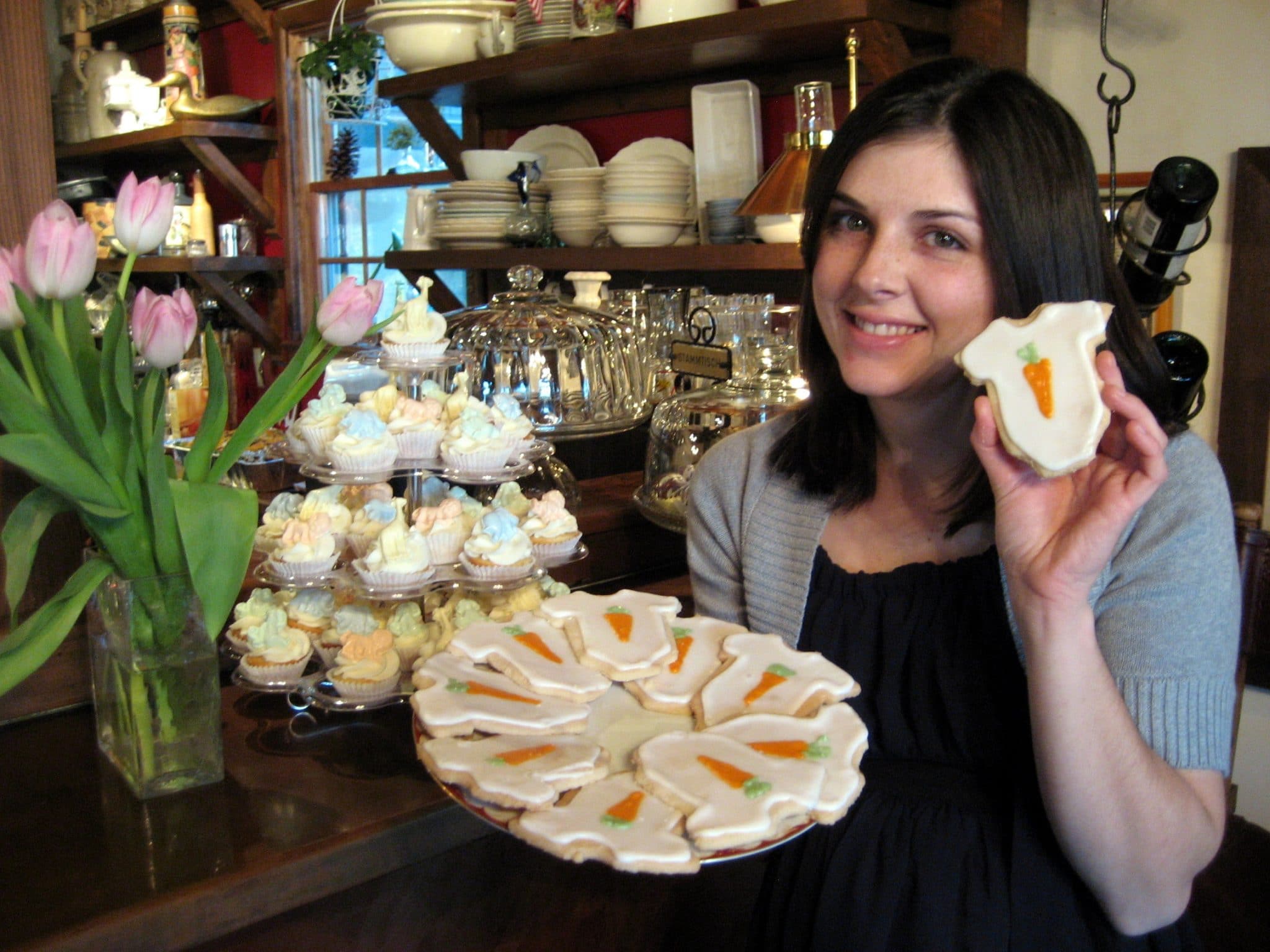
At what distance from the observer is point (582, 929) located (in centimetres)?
135

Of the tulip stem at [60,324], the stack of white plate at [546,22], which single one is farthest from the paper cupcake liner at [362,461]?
the stack of white plate at [546,22]

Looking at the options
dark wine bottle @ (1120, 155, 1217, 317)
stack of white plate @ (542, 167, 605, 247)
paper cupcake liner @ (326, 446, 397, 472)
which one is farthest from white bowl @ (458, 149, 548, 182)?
paper cupcake liner @ (326, 446, 397, 472)

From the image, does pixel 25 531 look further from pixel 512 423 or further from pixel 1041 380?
pixel 1041 380

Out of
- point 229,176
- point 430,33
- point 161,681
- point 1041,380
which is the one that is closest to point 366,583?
point 161,681

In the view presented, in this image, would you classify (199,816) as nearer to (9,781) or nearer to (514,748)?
(9,781)

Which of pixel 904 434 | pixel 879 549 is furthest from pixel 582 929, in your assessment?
pixel 904 434

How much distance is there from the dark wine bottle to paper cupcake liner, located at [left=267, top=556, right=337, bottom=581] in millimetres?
1236

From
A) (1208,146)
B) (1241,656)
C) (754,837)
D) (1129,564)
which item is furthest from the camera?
(1208,146)

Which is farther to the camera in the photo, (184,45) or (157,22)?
(157,22)

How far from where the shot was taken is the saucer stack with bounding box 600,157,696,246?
263 centimetres

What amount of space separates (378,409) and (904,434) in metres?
0.65

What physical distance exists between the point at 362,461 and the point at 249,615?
0.23 m

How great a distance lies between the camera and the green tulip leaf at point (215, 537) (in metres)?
1.12

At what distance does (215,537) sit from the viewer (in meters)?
1.13
